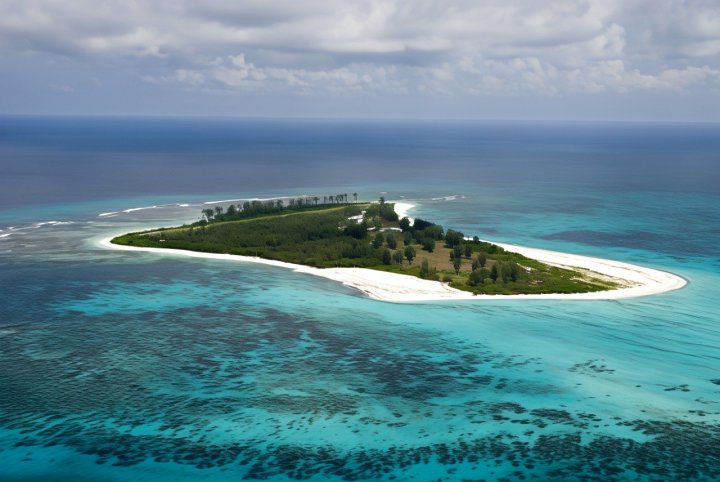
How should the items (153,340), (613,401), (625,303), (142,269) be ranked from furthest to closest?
(142,269), (625,303), (153,340), (613,401)

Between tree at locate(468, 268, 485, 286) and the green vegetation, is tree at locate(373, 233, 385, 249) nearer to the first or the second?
the green vegetation

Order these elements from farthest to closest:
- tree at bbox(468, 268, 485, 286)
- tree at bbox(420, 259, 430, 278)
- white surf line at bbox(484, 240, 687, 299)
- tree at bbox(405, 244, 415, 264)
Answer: tree at bbox(405, 244, 415, 264), tree at bbox(420, 259, 430, 278), tree at bbox(468, 268, 485, 286), white surf line at bbox(484, 240, 687, 299)

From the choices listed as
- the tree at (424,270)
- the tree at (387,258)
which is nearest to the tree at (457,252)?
the tree at (424,270)

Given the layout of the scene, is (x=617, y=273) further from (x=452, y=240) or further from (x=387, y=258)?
(x=387, y=258)

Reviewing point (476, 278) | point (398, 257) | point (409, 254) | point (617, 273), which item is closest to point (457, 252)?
point (409, 254)

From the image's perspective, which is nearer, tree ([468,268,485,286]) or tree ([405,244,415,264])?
tree ([468,268,485,286])

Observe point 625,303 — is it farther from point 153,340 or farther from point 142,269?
point 142,269

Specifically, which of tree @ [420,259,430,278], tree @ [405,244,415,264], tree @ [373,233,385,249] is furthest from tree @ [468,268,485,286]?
tree @ [373,233,385,249]

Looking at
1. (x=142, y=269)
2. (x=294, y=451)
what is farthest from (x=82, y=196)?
(x=294, y=451)
